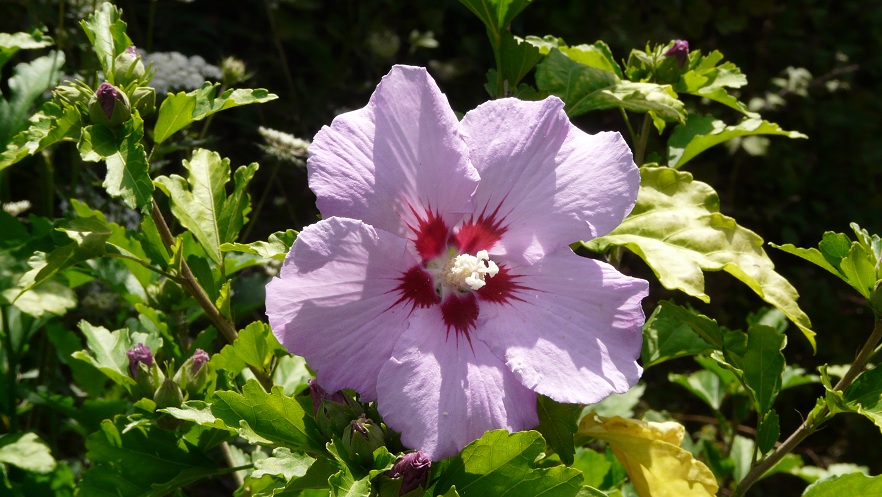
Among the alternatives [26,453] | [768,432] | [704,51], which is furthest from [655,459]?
[704,51]

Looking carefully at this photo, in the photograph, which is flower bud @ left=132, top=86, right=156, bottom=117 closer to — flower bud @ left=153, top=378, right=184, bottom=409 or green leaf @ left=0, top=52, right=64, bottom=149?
Result: flower bud @ left=153, top=378, right=184, bottom=409

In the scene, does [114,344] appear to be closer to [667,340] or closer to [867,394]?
[667,340]

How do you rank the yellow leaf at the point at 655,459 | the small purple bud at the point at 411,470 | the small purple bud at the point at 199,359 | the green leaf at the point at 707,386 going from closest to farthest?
the small purple bud at the point at 411,470, the yellow leaf at the point at 655,459, the small purple bud at the point at 199,359, the green leaf at the point at 707,386

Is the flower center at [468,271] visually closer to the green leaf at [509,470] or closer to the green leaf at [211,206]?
the green leaf at [509,470]

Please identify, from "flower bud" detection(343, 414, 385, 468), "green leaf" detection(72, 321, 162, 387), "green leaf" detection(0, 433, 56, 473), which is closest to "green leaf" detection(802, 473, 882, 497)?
"flower bud" detection(343, 414, 385, 468)

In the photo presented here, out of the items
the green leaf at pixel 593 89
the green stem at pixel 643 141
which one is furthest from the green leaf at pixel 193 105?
the green stem at pixel 643 141
